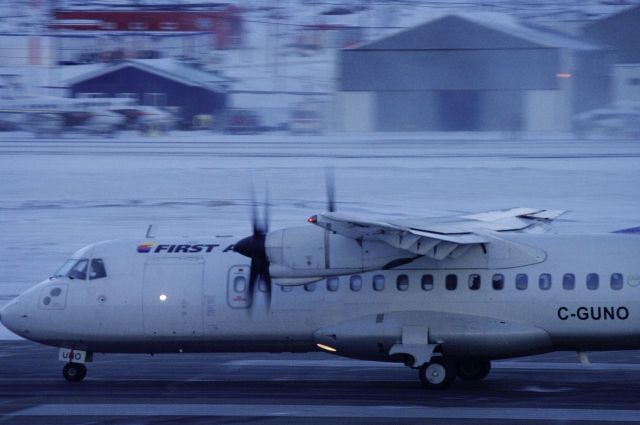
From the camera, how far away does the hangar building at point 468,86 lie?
46500 mm

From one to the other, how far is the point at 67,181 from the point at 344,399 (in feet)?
76.4

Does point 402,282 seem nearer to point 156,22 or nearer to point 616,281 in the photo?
point 616,281

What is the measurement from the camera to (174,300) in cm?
1453

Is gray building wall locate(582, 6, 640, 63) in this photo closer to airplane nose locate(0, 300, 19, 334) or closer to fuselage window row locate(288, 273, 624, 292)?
fuselage window row locate(288, 273, 624, 292)

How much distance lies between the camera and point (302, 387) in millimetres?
14328

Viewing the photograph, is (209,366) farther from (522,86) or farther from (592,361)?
(522,86)

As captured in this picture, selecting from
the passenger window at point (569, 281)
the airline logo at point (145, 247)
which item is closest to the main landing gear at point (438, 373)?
the passenger window at point (569, 281)

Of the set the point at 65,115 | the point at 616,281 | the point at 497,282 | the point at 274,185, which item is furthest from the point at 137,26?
the point at 616,281

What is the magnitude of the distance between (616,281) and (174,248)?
650cm

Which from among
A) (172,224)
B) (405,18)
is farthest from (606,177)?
(405,18)

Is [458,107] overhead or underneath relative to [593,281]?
overhead

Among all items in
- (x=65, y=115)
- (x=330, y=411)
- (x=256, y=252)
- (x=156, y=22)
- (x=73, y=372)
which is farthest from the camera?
(x=156, y=22)

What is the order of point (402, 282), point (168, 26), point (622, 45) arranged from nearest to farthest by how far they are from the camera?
point (402, 282), point (622, 45), point (168, 26)

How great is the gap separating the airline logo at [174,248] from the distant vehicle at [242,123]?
3680 centimetres
